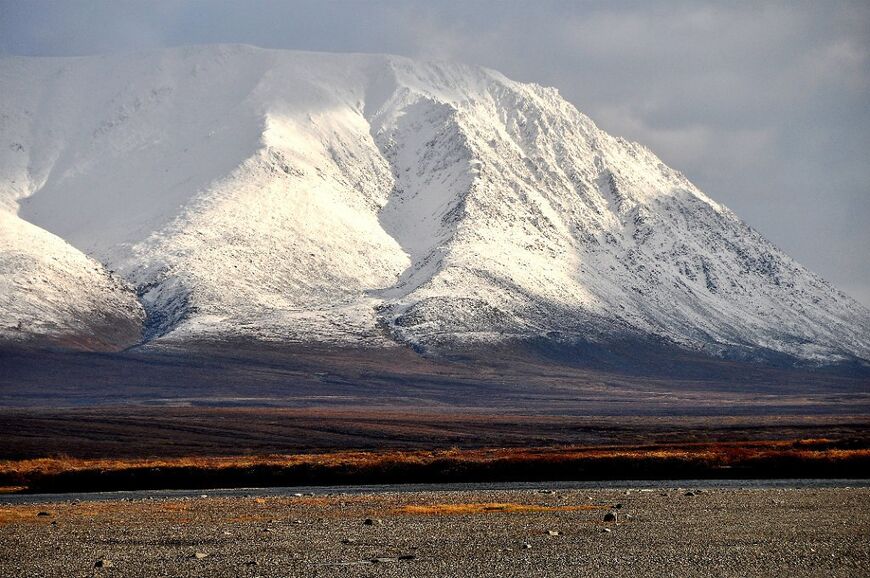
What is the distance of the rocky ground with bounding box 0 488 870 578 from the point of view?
3609 cm

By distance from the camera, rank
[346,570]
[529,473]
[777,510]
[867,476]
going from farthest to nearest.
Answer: [529,473] → [867,476] → [777,510] → [346,570]

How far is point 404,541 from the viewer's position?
42.6 metres

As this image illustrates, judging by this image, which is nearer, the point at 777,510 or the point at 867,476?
the point at 777,510

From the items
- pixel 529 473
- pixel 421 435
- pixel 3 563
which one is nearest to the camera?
pixel 3 563

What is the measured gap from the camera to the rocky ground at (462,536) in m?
36.1

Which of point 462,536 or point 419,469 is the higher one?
point 419,469

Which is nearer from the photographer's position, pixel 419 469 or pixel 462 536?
pixel 462 536

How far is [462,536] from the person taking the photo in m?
43.5

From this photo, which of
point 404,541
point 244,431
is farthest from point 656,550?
point 244,431

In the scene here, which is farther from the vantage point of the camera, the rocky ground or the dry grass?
the dry grass

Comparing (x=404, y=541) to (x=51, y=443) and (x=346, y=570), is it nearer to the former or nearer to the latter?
(x=346, y=570)

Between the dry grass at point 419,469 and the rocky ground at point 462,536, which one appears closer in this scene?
the rocky ground at point 462,536

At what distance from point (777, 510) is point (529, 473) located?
30130 mm

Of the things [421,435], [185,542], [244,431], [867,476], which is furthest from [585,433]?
[185,542]
